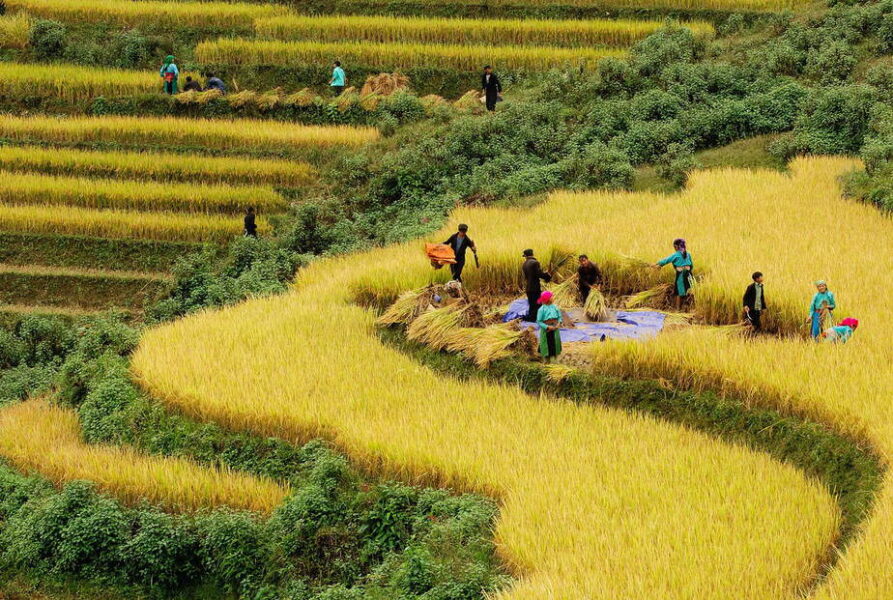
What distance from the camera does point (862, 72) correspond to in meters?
21.3

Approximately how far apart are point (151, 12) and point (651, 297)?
18.5 metres

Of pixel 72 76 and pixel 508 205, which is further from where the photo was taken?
pixel 72 76

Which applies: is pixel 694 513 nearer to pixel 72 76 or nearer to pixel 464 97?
pixel 464 97

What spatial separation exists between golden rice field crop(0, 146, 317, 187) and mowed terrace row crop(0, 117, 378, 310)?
0.06 feet

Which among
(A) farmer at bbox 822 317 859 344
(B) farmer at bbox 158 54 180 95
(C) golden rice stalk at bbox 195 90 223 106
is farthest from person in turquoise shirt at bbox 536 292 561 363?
(B) farmer at bbox 158 54 180 95

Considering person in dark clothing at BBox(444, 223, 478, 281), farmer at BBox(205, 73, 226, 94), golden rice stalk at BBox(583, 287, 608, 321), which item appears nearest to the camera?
golden rice stalk at BBox(583, 287, 608, 321)

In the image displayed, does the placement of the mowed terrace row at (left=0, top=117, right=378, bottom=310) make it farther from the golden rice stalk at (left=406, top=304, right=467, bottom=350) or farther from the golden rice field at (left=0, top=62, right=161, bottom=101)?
the golden rice stalk at (left=406, top=304, right=467, bottom=350)

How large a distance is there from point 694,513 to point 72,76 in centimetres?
2020

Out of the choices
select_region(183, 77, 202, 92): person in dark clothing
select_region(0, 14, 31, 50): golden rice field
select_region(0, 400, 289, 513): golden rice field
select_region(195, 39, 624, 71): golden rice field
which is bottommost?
select_region(0, 400, 289, 513): golden rice field

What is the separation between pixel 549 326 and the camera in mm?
13133

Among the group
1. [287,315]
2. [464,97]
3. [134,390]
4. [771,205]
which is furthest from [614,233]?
[464,97]

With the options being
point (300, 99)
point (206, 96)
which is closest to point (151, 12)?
point (206, 96)

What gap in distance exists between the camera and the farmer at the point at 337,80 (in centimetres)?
2553

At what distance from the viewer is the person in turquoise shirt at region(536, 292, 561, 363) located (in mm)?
13055
